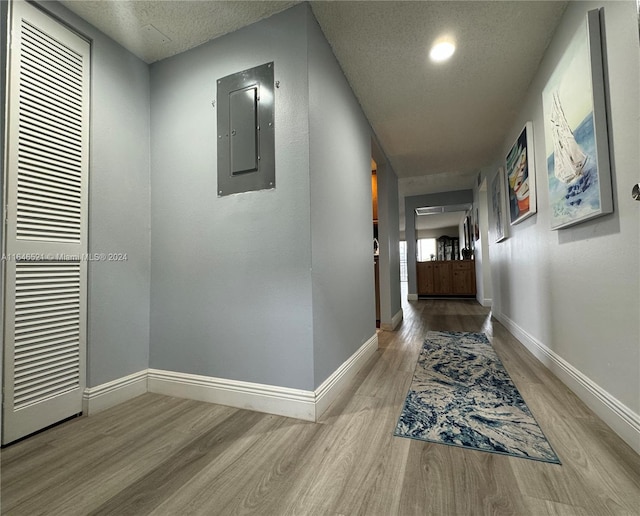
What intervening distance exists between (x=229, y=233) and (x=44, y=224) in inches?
35.0

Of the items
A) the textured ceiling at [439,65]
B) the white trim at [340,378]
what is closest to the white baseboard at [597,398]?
the white trim at [340,378]

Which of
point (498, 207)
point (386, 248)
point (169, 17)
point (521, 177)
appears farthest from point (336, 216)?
point (498, 207)

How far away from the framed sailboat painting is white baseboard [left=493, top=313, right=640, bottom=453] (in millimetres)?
854

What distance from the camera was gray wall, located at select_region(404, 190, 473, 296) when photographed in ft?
20.9

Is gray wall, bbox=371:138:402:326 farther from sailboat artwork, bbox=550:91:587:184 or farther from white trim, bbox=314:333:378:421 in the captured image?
sailboat artwork, bbox=550:91:587:184

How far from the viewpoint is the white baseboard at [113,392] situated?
1644 mm

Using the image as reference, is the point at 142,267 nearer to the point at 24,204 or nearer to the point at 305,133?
the point at 24,204

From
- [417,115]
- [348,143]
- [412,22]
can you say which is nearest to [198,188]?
[348,143]

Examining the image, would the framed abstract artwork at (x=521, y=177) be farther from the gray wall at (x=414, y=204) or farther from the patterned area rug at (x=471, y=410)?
the gray wall at (x=414, y=204)

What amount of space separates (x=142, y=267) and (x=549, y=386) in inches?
106

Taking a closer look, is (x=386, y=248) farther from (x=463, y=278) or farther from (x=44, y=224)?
(x=463, y=278)

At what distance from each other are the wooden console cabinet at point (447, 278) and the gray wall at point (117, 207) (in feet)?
21.2

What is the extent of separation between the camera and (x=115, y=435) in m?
1.43

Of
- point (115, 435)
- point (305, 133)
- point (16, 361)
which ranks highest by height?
point (305, 133)
